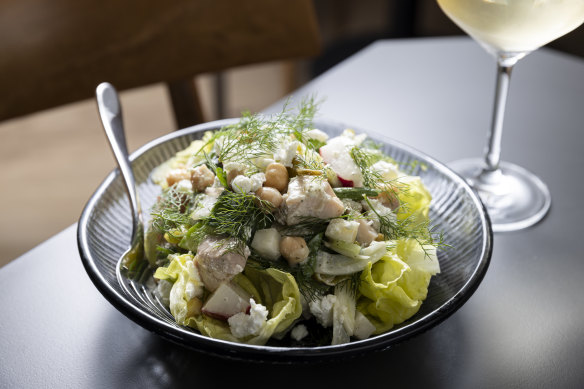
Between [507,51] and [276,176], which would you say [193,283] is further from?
[507,51]

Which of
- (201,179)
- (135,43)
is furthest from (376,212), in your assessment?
(135,43)

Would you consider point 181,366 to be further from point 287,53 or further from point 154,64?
point 287,53

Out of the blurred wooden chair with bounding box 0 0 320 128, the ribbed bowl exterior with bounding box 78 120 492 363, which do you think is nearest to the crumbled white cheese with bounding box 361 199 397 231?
the ribbed bowl exterior with bounding box 78 120 492 363

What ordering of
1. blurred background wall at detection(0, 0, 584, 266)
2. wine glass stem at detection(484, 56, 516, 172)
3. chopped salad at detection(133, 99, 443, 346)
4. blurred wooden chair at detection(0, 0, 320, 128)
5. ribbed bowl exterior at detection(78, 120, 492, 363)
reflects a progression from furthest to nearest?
blurred background wall at detection(0, 0, 584, 266)
blurred wooden chair at detection(0, 0, 320, 128)
wine glass stem at detection(484, 56, 516, 172)
chopped salad at detection(133, 99, 443, 346)
ribbed bowl exterior at detection(78, 120, 492, 363)

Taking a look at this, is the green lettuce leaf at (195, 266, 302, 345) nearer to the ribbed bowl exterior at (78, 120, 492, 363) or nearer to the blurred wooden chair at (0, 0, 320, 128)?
the ribbed bowl exterior at (78, 120, 492, 363)

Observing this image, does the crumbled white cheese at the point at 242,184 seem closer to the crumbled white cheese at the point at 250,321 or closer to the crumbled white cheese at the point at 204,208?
the crumbled white cheese at the point at 204,208

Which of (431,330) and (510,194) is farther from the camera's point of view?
(510,194)
